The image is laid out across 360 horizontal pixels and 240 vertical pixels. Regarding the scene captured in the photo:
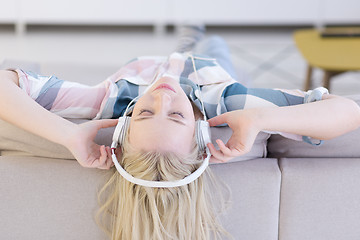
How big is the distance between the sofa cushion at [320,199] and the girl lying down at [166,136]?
0.27 ft

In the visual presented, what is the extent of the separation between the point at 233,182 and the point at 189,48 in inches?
56.3

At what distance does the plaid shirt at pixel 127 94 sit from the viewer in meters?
1.27

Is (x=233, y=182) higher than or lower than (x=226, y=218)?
higher

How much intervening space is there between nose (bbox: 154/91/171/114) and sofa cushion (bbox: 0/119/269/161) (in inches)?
5.7

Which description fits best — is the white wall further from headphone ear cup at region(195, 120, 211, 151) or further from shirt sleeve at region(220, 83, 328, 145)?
headphone ear cup at region(195, 120, 211, 151)

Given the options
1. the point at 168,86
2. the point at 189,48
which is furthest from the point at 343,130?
the point at 189,48

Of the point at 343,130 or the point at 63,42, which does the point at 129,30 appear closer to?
the point at 63,42

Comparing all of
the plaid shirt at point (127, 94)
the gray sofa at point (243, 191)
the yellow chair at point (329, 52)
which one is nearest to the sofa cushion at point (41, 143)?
the gray sofa at point (243, 191)

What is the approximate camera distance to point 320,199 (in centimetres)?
113

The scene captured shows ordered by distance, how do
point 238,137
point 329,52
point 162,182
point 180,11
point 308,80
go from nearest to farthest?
point 162,182 → point 238,137 → point 329,52 → point 308,80 → point 180,11

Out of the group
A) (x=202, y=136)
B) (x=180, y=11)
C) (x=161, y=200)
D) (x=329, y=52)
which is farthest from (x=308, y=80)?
(x=161, y=200)

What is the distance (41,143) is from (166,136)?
13.5 inches

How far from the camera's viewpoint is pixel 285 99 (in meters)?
1.26

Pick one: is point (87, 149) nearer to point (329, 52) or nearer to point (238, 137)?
point (238, 137)
